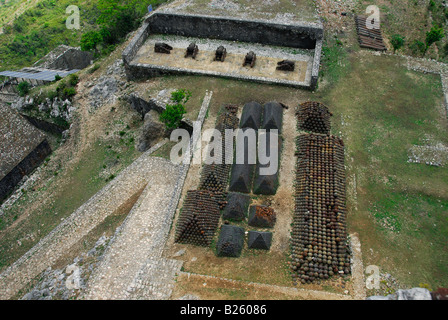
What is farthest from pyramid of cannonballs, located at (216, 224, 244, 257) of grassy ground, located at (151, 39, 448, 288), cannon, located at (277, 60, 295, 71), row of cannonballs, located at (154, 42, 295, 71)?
row of cannonballs, located at (154, 42, 295, 71)

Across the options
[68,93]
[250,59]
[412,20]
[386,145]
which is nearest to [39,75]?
[68,93]

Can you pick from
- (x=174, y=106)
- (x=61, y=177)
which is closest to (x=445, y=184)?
(x=174, y=106)

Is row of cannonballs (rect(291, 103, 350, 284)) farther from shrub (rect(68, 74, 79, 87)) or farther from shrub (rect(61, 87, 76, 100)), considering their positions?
shrub (rect(68, 74, 79, 87))

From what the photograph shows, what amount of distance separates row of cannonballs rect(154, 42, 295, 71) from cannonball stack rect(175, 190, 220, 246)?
17234mm

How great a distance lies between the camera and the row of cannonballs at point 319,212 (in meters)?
21.6

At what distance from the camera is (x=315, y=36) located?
37250 mm

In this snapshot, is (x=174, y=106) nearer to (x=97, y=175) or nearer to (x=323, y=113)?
(x=97, y=175)

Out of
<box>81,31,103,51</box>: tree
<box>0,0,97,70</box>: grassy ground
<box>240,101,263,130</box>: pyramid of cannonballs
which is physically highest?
<box>240,101,263,130</box>: pyramid of cannonballs

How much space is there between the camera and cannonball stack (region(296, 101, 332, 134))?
2961cm

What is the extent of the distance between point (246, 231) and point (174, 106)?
12.9 m

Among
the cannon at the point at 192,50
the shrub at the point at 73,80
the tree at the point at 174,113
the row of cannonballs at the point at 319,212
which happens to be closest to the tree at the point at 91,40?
the shrub at the point at 73,80

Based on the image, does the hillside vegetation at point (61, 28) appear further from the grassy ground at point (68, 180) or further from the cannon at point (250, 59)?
the cannon at point (250, 59)
